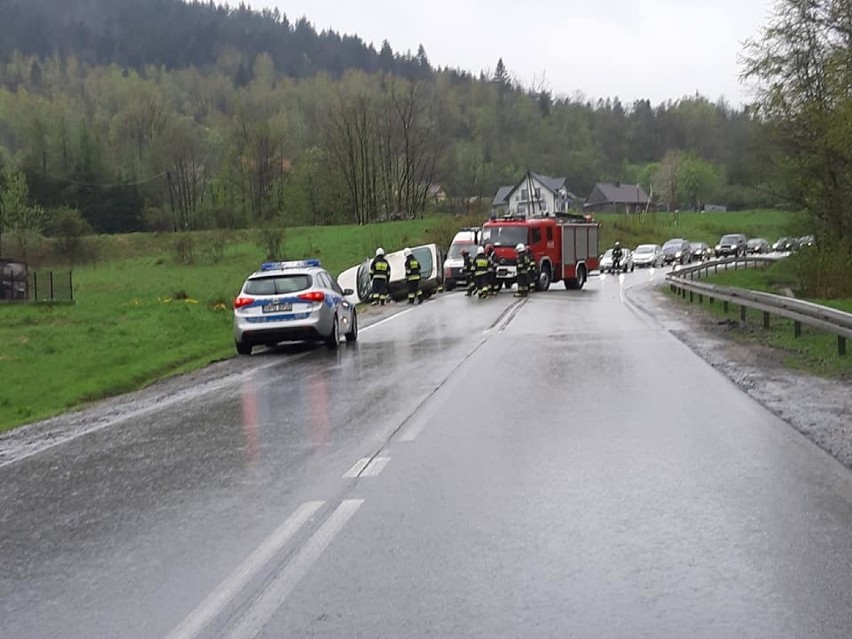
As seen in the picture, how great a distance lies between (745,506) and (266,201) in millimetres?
94188

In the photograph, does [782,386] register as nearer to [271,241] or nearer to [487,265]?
[487,265]

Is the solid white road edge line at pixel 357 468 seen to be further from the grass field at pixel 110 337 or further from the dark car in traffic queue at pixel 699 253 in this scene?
the dark car in traffic queue at pixel 699 253

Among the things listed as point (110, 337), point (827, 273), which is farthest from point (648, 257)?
point (110, 337)

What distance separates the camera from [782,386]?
41.9 ft

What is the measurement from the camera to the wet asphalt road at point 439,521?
5.03m

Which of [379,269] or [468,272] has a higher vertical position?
[379,269]

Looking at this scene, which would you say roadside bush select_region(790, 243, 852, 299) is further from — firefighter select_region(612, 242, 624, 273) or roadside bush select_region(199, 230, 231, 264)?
roadside bush select_region(199, 230, 231, 264)

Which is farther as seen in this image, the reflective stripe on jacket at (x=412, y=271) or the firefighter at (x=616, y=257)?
→ the firefighter at (x=616, y=257)

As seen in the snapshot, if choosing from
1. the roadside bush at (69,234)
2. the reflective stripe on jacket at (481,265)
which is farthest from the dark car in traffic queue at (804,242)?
the roadside bush at (69,234)

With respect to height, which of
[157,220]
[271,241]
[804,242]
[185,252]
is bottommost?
[185,252]

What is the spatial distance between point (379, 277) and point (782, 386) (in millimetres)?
21516

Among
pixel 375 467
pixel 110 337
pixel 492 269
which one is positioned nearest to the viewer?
pixel 375 467

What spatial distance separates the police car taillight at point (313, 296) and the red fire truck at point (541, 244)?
18.6 metres

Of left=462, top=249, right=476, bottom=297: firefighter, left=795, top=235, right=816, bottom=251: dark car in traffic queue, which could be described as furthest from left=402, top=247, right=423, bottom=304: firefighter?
left=795, top=235, right=816, bottom=251: dark car in traffic queue
